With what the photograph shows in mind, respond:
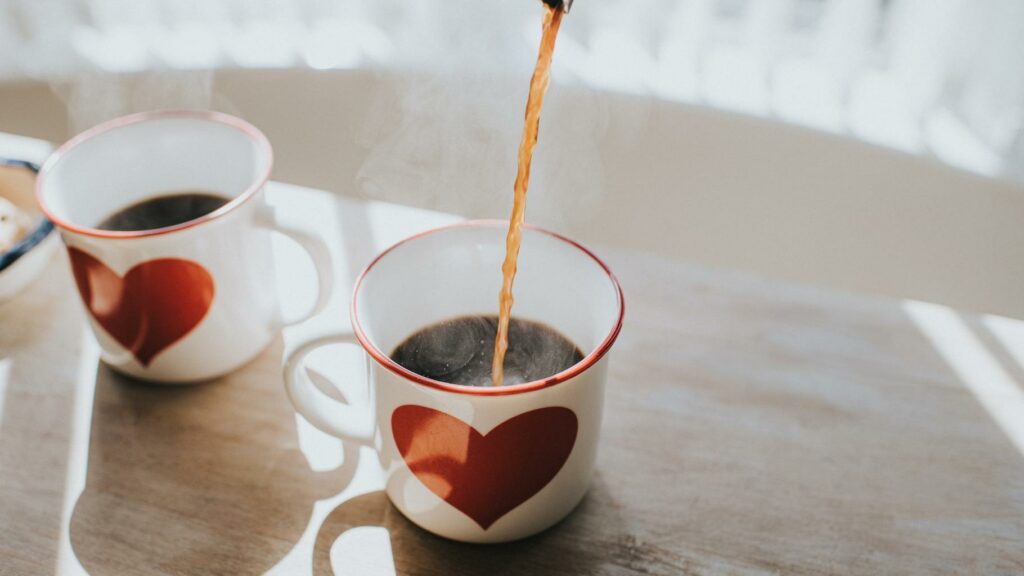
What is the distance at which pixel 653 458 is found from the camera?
677 mm

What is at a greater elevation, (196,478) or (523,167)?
(523,167)

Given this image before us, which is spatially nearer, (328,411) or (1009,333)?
(328,411)

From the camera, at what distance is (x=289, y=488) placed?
65 centimetres

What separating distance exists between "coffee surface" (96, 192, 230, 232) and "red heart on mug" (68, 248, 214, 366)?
0.10 metres

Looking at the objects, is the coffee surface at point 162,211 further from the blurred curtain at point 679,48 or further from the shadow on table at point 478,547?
the blurred curtain at point 679,48

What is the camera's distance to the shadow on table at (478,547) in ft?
1.94

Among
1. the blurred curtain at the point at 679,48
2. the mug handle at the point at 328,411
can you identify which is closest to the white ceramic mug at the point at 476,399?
the mug handle at the point at 328,411

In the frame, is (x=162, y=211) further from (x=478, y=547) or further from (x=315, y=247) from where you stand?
(x=478, y=547)

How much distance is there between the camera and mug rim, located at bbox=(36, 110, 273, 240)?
63 cm

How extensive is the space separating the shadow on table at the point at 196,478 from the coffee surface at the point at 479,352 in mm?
106

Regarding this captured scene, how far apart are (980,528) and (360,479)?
46 cm

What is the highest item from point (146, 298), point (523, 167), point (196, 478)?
point (523, 167)

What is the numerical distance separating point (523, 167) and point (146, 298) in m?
0.31

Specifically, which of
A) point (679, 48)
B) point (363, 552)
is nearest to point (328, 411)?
point (363, 552)
